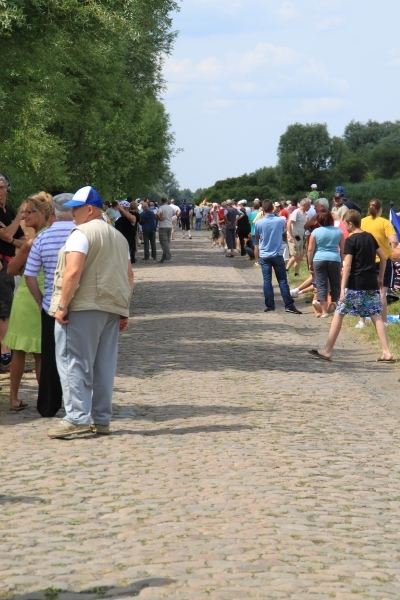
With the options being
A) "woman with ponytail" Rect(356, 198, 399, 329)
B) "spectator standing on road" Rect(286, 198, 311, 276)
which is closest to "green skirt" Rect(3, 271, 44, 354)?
"woman with ponytail" Rect(356, 198, 399, 329)

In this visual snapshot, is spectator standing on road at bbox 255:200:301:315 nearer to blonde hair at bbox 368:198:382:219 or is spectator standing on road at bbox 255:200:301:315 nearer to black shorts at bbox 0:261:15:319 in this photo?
blonde hair at bbox 368:198:382:219

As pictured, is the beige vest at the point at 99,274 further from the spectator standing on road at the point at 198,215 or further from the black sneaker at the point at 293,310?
the spectator standing on road at the point at 198,215

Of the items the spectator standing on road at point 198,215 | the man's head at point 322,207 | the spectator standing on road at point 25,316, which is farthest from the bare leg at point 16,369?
the spectator standing on road at point 198,215

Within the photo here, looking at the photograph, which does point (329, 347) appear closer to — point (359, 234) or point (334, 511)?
point (359, 234)

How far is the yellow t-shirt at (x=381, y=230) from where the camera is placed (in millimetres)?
16156

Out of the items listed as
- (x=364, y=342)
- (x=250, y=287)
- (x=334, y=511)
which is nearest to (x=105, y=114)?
(x=250, y=287)

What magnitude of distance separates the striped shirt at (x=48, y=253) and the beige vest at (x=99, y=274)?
30.4 inches

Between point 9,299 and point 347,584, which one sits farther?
point 9,299

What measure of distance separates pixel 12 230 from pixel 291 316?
8.92 meters

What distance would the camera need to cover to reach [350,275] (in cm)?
1430

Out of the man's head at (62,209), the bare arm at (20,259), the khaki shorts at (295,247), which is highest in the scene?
the man's head at (62,209)

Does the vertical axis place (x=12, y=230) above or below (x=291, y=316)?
above

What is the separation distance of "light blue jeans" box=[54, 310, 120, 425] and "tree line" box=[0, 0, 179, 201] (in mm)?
4752

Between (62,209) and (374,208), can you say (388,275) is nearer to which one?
(374,208)
